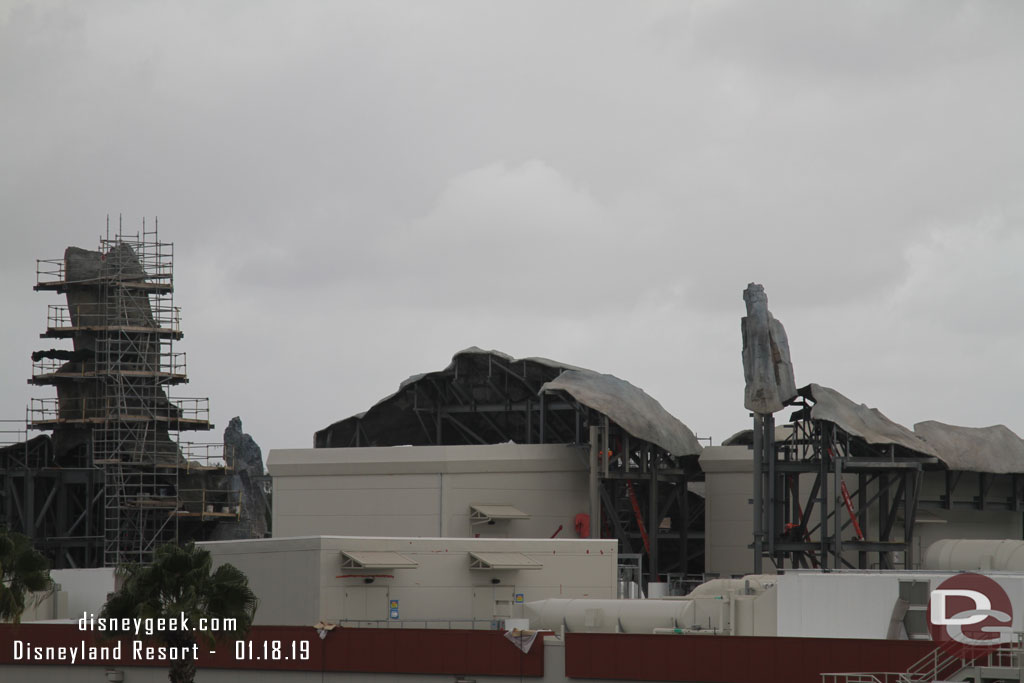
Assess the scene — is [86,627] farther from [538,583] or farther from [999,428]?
[999,428]

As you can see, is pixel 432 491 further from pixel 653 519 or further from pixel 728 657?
pixel 728 657

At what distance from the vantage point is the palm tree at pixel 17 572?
145 feet

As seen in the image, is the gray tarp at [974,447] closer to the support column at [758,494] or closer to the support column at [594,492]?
the support column at [758,494]

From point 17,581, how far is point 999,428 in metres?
53.6

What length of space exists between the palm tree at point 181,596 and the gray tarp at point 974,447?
44.1 metres

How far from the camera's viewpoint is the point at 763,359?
234 ft

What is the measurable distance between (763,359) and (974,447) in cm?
1482

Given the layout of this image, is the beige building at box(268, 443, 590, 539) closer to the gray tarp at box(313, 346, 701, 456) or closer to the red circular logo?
the gray tarp at box(313, 346, 701, 456)

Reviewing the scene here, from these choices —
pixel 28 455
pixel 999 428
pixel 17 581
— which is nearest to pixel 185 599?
pixel 17 581

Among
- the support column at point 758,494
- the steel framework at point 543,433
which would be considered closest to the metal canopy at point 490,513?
the steel framework at point 543,433

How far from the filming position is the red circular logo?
41.3 meters

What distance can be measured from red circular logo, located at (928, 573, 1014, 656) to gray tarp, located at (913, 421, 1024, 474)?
109ft

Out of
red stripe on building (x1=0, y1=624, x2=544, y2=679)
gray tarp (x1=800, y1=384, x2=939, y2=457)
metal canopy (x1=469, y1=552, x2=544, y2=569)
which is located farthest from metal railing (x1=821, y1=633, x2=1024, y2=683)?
gray tarp (x1=800, y1=384, x2=939, y2=457)

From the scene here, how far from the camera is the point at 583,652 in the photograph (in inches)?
1871
